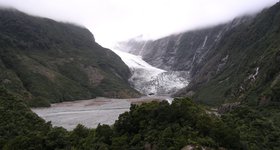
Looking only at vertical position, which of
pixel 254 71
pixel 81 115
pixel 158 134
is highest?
pixel 254 71

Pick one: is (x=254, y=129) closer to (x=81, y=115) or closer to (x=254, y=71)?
(x=81, y=115)

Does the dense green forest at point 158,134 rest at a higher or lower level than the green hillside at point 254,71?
lower

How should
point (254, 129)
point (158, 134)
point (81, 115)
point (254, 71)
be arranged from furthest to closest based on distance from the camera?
point (254, 71) < point (81, 115) < point (254, 129) < point (158, 134)

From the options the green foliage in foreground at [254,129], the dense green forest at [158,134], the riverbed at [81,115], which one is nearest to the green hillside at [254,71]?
the green foliage in foreground at [254,129]

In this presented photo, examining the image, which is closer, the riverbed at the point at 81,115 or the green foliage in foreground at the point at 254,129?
the green foliage in foreground at the point at 254,129

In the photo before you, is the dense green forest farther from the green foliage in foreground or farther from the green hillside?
the green hillside

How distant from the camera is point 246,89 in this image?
125 m

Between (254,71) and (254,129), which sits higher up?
(254,71)

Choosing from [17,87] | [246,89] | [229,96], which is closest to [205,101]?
[229,96]

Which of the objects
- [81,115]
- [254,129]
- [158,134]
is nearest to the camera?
[158,134]

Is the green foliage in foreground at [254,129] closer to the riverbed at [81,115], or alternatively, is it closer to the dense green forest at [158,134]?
the dense green forest at [158,134]

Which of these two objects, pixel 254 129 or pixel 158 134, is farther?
pixel 254 129

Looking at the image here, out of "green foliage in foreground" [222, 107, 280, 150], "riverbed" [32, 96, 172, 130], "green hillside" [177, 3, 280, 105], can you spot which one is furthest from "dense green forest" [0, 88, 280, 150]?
"green hillside" [177, 3, 280, 105]

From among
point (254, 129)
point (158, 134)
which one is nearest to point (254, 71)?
point (254, 129)
